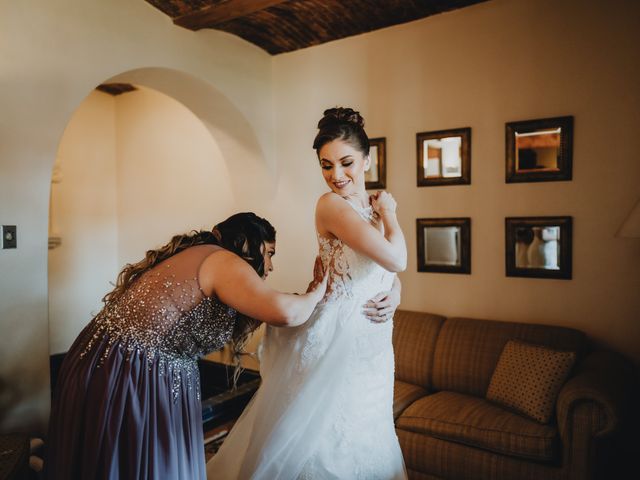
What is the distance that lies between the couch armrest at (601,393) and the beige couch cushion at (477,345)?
0.29 m

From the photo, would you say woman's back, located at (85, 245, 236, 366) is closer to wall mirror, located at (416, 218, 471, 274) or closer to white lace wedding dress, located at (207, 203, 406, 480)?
white lace wedding dress, located at (207, 203, 406, 480)

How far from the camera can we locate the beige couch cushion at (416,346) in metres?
3.25

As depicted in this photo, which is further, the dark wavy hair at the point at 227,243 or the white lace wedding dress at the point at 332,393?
the white lace wedding dress at the point at 332,393

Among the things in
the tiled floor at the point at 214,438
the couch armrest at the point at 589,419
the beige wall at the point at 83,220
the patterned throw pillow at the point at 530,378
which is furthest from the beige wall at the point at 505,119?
the beige wall at the point at 83,220

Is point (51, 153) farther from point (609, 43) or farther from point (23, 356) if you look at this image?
point (609, 43)

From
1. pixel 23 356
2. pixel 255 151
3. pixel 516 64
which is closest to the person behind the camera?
pixel 23 356

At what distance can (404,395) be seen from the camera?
3004 millimetres

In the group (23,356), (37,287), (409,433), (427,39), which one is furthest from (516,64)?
(23,356)

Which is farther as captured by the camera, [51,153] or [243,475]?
[51,153]

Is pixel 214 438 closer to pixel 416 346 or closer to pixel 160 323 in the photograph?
pixel 416 346

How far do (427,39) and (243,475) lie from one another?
3090mm

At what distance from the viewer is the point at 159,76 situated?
11.5ft

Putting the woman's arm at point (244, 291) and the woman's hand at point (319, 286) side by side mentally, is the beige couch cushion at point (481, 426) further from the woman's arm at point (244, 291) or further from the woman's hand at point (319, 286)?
the woman's arm at point (244, 291)

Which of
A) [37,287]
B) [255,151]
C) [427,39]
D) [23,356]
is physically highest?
[427,39]
